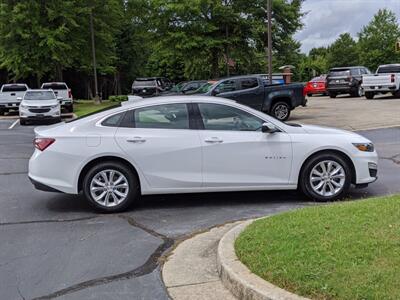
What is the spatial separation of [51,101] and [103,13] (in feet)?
47.7

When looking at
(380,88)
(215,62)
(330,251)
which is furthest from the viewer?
(215,62)

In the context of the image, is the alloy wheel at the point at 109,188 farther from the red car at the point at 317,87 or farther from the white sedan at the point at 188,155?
the red car at the point at 317,87

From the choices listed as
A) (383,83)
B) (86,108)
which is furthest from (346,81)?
(86,108)

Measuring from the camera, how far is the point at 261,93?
19625 millimetres

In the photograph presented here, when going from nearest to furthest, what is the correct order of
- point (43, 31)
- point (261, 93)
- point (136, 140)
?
point (136, 140)
point (261, 93)
point (43, 31)

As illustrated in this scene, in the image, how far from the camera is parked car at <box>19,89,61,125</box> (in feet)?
76.8

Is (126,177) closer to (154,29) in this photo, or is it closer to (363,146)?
(363,146)

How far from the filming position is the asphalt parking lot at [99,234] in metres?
4.77

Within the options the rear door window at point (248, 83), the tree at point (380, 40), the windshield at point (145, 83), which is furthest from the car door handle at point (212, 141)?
the tree at point (380, 40)

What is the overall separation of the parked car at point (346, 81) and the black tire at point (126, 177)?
2679 cm

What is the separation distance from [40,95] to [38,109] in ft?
5.00

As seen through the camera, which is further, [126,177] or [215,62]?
[215,62]

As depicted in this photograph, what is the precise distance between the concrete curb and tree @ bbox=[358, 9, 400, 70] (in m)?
69.6

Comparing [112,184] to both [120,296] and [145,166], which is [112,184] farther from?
[120,296]
